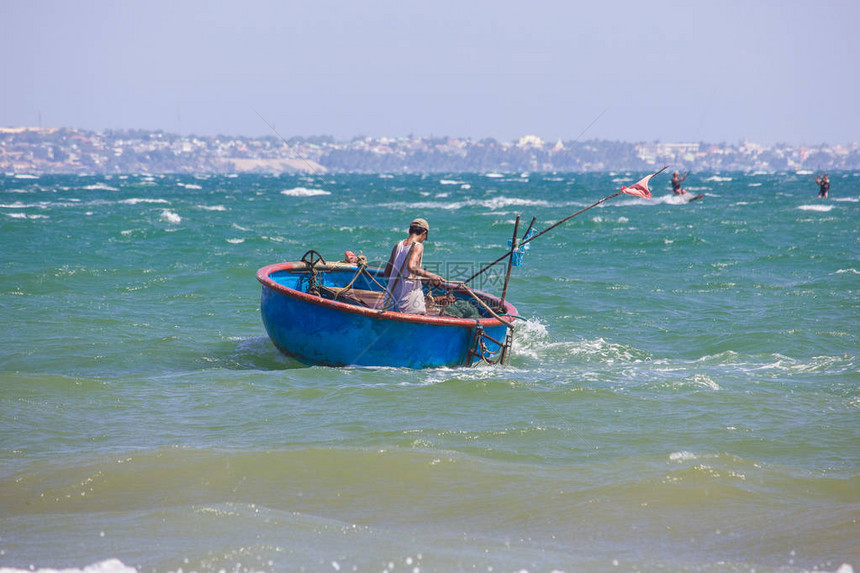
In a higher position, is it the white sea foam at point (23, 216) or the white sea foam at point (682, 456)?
the white sea foam at point (682, 456)

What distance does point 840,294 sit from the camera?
16.3 m

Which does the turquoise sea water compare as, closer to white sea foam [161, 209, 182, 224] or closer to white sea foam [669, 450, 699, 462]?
white sea foam [669, 450, 699, 462]

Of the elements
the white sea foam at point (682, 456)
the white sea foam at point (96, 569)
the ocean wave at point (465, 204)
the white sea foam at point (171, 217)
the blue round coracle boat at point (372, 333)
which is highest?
the blue round coracle boat at point (372, 333)

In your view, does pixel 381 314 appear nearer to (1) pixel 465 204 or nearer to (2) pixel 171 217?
(2) pixel 171 217

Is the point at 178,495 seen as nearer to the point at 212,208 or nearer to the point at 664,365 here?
the point at 664,365

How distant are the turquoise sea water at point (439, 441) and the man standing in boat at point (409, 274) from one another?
74 centimetres

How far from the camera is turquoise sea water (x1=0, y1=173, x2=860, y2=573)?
16.8 ft

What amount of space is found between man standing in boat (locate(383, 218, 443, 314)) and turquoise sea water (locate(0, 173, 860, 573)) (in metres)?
0.74

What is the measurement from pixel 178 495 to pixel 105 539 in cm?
85

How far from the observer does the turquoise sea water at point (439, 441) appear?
5.11 m

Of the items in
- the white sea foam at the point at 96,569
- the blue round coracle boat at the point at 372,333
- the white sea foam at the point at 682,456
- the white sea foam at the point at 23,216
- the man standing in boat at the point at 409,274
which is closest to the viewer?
the white sea foam at the point at 96,569

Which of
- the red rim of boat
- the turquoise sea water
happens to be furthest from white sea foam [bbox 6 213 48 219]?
the red rim of boat

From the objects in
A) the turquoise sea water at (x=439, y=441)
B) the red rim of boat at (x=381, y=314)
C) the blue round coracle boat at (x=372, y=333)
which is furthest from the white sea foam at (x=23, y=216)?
the red rim of boat at (x=381, y=314)

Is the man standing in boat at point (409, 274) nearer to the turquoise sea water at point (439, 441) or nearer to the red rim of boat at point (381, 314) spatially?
the red rim of boat at point (381, 314)
